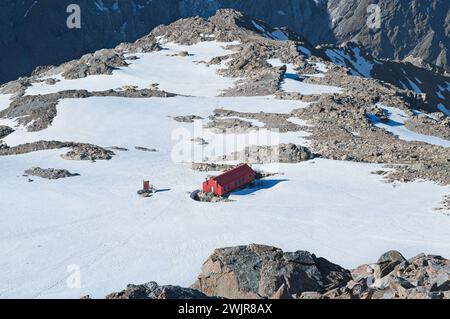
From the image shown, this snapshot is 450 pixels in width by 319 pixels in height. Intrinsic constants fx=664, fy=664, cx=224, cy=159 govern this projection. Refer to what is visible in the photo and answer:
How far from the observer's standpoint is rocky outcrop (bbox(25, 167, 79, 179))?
140 ft

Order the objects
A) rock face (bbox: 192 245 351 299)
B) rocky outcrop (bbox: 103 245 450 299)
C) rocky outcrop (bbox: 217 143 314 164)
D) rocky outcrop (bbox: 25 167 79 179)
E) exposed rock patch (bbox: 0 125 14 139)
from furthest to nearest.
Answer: exposed rock patch (bbox: 0 125 14 139)
rocky outcrop (bbox: 217 143 314 164)
rocky outcrop (bbox: 25 167 79 179)
rock face (bbox: 192 245 351 299)
rocky outcrop (bbox: 103 245 450 299)

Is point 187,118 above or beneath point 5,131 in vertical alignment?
above

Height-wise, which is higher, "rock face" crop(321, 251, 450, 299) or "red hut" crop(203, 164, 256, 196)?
"rock face" crop(321, 251, 450, 299)

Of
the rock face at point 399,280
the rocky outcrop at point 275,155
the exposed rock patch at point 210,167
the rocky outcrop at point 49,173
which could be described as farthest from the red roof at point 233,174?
the rock face at point 399,280

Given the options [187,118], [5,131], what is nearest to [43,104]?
[5,131]

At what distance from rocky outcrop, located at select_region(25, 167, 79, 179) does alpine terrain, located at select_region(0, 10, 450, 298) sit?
0.41 feet

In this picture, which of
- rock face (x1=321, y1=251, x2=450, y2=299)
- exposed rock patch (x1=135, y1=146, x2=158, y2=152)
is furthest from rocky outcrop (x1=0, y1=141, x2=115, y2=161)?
rock face (x1=321, y1=251, x2=450, y2=299)

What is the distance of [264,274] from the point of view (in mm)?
21312

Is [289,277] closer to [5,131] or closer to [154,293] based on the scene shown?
[154,293]

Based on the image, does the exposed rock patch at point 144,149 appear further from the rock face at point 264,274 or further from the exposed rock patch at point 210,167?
the rock face at point 264,274

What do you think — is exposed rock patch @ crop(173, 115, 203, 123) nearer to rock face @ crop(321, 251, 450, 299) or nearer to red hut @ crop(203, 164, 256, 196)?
red hut @ crop(203, 164, 256, 196)

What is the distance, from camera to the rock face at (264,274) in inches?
821

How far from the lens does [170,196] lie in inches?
1522

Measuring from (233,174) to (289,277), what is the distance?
18.5 m
